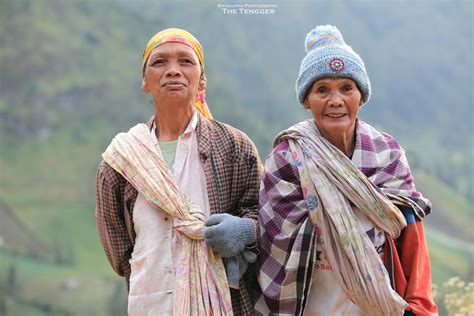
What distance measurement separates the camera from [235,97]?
2441 cm

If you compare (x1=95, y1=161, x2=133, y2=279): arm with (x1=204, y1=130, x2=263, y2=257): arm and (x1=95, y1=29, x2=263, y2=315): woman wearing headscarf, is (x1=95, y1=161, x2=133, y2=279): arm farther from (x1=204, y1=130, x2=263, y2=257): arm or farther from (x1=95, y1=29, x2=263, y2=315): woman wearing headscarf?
(x1=204, y1=130, x2=263, y2=257): arm

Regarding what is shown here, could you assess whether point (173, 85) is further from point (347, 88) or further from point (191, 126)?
point (347, 88)

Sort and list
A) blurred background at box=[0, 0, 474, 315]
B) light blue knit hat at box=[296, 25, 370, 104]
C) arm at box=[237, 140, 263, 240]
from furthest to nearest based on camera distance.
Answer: blurred background at box=[0, 0, 474, 315] < arm at box=[237, 140, 263, 240] < light blue knit hat at box=[296, 25, 370, 104]

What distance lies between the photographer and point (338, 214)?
2.43 m

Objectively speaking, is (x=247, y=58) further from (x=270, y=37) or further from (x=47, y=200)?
(x=47, y=200)

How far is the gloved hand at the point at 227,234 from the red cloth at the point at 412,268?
1.77ft

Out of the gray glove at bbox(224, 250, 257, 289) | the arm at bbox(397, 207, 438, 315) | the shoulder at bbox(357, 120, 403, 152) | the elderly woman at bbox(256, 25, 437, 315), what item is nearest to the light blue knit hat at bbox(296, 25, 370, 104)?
the elderly woman at bbox(256, 25, 437, 315)

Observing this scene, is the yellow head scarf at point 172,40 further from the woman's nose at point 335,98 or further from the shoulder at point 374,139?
the shoulder at point 374,139

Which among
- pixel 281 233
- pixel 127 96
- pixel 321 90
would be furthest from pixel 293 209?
pixel 127 96

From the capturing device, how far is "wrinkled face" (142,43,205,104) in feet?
8.71

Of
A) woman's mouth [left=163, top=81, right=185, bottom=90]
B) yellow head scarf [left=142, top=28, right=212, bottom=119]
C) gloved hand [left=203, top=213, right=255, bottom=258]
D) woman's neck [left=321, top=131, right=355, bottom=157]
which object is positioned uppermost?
yellow head scarf [left=142, top=28, right=212, bottom=119]

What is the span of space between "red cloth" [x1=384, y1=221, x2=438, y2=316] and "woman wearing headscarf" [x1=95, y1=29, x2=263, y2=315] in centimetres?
53

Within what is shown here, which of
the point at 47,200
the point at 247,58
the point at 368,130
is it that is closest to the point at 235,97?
the point at 247,58

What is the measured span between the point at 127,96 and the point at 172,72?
865 inches
